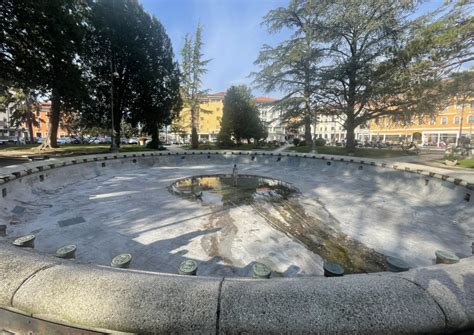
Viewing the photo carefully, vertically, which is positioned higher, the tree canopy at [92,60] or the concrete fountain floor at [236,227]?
the tree canopy at [92,60]

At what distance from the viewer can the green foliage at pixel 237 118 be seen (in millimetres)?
32781

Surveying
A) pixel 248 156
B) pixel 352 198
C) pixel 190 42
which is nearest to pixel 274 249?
pixel 352 198

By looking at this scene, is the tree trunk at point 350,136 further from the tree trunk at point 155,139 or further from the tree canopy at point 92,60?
the tree trunk at point 155,139

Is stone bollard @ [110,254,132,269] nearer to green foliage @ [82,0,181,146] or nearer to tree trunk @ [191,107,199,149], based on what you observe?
green foliage @ [82,0,181,146]

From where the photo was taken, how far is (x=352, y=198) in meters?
8.33

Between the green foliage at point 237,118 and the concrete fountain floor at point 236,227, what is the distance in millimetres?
24630

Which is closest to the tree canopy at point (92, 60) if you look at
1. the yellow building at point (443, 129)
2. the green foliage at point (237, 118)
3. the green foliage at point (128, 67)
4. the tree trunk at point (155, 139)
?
the green foliage at point (128, 67)

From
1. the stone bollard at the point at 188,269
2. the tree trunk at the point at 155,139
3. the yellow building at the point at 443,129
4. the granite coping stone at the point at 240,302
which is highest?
the yellow building at the point at 443,129

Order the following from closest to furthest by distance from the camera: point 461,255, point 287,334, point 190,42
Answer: point 287,334 → point 461,255 → point 190,42

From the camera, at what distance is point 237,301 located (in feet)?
4.61

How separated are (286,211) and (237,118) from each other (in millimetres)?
28356

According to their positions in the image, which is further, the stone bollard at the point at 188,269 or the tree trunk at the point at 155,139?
the tree trunk at the point at 155,139

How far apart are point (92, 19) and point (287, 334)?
27237 mm

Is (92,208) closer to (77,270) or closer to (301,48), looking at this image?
(77,270)
